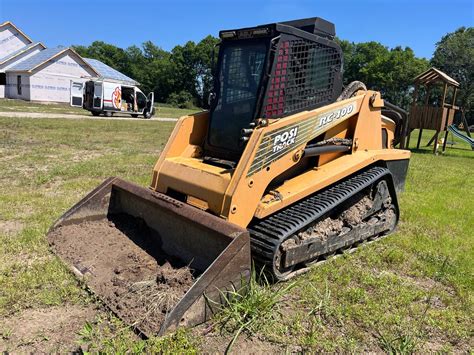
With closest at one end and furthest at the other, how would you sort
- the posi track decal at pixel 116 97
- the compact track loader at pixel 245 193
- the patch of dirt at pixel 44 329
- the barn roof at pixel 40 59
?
the patch of dirt at pixel 44 329 < the compact track loader at pixel 245 193 < the posi track decal at pixel 116 97 < the barn roof at pixel 40 59

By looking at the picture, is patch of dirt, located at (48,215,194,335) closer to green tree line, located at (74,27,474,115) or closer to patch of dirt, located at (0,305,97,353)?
patch of dirt, located at (0,305,97,353)

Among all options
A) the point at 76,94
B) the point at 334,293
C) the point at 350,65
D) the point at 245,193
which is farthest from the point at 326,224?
the point at 350,65

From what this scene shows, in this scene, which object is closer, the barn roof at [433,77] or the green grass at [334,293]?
the green grass at [334,293]

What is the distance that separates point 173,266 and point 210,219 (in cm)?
58

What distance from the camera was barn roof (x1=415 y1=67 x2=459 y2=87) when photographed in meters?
15.0

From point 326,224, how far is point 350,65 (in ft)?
237

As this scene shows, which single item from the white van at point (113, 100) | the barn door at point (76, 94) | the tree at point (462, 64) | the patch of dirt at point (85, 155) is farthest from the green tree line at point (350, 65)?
the patch of dirt at point (85, 155)

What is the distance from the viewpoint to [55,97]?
A: 34844 millimetres

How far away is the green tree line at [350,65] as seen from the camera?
55588 millimetres

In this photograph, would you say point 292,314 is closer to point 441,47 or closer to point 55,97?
point 55,97

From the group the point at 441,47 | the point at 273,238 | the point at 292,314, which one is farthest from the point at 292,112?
the point at 441,47

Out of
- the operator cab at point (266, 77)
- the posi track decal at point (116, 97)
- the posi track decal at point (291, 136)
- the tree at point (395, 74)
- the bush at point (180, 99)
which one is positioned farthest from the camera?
the bush at point (180, 99)

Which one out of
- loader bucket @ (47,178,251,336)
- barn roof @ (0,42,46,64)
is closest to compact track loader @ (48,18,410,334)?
loader bucket @ (47,178,251,336)

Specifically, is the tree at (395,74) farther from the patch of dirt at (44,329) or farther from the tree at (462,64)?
the patch of dirt at (44,329)
